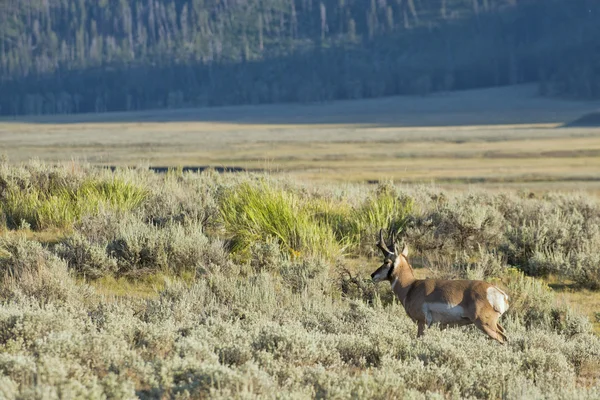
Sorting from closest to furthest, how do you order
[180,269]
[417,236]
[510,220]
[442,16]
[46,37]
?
[180,269]
[417,236]
[510,220]
[442,16]
[46,37]

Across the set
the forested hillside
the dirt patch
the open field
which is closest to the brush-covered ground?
the open field

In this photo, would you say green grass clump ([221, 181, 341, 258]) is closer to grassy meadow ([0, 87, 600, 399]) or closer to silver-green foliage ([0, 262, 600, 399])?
grassy meadow ([0, 87, 600, 399])

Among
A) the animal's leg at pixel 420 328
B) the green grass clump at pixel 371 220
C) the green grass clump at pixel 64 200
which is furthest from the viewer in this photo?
the green grass clump at pixel 64 200

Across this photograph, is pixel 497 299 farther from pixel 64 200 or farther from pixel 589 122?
pixel 589 122

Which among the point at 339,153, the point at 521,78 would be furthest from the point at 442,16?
the point at 339,153

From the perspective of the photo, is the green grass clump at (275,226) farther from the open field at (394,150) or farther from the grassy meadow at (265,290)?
the open field at (394,150)

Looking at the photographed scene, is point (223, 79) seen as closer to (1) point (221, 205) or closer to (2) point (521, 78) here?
(2) point (521, 78)

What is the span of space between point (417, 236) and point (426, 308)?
480 centimetres

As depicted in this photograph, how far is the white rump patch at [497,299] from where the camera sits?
25.9 feet

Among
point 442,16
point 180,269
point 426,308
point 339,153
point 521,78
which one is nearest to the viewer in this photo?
point 426,308

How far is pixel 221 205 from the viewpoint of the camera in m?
13.3

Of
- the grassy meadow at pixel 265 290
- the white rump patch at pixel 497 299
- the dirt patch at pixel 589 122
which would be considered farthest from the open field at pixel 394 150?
the white rump patch at pixel 497 299

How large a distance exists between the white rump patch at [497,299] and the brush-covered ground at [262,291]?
1.01ft

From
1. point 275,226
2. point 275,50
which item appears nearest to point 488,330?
point 275,226
